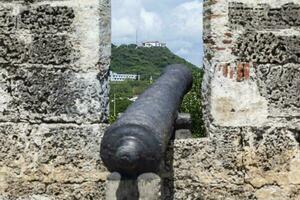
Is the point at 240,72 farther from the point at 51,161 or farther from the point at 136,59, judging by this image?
the point at 136,59

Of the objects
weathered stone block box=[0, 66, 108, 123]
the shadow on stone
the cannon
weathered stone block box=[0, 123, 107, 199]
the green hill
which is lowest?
the green hill

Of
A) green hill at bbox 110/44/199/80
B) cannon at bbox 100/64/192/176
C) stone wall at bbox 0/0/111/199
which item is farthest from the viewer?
green hill at bbox 110/44/199/80

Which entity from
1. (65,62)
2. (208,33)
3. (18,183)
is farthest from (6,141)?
(208,33)

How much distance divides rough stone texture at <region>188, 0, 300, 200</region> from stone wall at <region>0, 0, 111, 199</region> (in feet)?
1.99

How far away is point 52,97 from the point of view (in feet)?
13.6

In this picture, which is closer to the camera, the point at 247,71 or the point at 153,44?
the point at 247,71

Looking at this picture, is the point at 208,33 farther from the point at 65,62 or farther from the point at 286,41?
the point at 65,62

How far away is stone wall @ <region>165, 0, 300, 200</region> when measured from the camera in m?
4.13

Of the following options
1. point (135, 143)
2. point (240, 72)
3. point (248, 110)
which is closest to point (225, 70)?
point (240, 72)

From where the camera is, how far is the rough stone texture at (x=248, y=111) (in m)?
4.13

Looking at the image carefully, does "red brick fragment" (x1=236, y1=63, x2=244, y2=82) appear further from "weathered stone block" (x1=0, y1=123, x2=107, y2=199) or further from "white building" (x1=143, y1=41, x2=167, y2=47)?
"white building" (x1=143, y1=41, x2=167, y2=47)

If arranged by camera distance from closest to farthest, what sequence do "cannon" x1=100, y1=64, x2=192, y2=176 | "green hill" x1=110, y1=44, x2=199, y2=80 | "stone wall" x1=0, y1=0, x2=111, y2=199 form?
"cannon" x1=100, y1=64, x2=192, y2=176 → "stone wall" x1=0, y1=0, x2=111, y2=199 → "green hill" x1=110, y1=44, x2=199, y2=80

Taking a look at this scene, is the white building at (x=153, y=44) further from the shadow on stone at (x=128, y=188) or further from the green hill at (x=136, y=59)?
the shadow on stone at (x=128, y=188)

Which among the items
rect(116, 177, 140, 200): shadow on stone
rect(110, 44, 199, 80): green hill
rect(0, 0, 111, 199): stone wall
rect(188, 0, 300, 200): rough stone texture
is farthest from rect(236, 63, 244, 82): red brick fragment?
rect(110, 44, 199, 80): green hill
